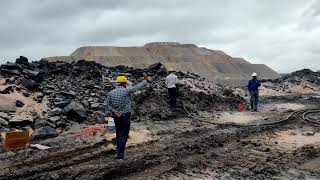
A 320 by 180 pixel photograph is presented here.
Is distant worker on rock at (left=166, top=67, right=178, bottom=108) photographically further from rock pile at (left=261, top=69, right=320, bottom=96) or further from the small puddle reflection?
rock pile at (left=261, top=69, right=320, bottom=96)

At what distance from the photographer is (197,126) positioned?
1384cm

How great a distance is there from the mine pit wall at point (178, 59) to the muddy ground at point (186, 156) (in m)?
62.4

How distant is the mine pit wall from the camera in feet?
254

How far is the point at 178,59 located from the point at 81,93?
6728 centimetres

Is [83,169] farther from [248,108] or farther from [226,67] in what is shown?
[226,67]

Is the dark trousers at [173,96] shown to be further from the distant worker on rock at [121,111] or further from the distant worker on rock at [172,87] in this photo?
the distant worker on rock at [121,111]

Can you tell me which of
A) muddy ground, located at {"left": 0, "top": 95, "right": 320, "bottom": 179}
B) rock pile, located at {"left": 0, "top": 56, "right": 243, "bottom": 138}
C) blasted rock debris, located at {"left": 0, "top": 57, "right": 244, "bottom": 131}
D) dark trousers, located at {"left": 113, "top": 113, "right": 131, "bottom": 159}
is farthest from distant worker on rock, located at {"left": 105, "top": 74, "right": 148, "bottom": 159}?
blasted rock debris, located at {"left": 0, "top": 57, "right": 244, "bottom": 131}

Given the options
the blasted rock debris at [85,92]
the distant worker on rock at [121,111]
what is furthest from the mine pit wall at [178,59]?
the distant worker on rock at [121,111]

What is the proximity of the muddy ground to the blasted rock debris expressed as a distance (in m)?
2.09

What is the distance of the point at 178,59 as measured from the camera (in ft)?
273

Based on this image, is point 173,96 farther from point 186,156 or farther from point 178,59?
point 178,59

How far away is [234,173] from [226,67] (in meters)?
78.4

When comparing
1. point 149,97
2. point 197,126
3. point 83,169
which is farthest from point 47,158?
point 149,97

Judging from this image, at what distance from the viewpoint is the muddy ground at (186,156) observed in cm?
804
